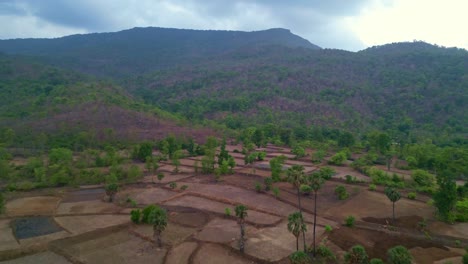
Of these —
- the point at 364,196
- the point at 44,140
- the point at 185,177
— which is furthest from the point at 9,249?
the point at 44,140

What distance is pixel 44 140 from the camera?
89.1 metres

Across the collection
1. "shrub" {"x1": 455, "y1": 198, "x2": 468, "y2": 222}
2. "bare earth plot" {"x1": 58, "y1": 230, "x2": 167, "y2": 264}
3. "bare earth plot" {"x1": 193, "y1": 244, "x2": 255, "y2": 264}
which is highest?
"shrub" {"x1": 455, "y1": 198, "x2": 468, "y2": 222}

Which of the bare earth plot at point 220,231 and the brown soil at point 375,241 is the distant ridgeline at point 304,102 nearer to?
the bare earth plot at point 220,231

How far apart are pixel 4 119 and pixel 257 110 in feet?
348

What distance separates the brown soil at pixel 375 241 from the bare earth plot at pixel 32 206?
40.7m

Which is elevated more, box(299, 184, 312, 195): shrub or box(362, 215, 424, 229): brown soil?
box(299, 184, 312, 195): shrub

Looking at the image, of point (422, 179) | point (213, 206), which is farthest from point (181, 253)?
point (422, 179)

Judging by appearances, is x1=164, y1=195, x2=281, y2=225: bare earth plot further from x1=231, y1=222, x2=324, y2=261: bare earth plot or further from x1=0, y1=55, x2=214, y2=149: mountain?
x1=0, y1=55, x2=214, y2=149: mountain

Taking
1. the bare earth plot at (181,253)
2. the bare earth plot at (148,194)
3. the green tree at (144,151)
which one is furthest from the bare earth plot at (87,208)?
the green tree at (144,151)

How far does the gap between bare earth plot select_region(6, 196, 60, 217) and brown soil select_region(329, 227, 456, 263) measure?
40.7m

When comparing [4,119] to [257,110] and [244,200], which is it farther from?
[257,110]

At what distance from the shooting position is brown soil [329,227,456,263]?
3853cm

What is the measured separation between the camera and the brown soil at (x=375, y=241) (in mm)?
38531

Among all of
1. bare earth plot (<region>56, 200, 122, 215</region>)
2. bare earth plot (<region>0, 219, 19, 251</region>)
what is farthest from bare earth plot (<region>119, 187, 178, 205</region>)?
bare earth plot (<region>0, 219, 19, 251</region>)
